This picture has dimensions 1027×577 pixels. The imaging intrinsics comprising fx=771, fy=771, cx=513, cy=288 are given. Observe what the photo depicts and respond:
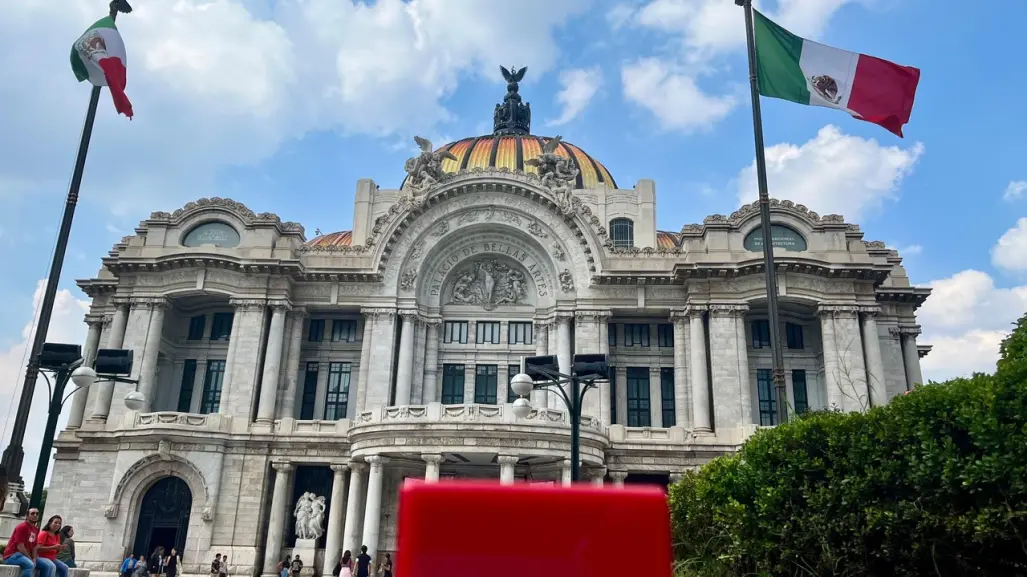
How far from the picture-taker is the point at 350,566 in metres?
30.0

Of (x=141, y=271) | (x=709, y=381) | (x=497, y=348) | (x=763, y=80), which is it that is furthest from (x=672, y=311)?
(x=141, y=271)

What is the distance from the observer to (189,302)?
4350cm

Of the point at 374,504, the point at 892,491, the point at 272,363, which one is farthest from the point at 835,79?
the point at 272,363

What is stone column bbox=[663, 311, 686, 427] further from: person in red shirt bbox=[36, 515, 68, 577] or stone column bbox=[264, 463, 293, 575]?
person in red shirt bbox=[36, 515, 68, 577]

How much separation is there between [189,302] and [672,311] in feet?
88.4

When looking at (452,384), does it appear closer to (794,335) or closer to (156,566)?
(156,566)

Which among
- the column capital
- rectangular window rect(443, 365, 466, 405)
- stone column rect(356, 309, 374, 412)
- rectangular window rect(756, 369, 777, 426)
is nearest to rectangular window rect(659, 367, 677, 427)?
rectangular window rect(756, 369, 777, 426)

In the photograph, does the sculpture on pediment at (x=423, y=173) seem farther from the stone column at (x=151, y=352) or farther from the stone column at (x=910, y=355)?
the stone column at (x=910, y=355)

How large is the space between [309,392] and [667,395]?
19.8 m

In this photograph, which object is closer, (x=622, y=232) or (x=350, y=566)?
(x=350, y=566)

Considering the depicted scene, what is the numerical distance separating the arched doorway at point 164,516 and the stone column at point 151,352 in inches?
169

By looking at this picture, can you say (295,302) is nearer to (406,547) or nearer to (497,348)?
(497,348)

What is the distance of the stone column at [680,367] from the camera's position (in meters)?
40.1

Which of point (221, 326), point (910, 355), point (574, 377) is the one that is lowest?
point (574, 377)
